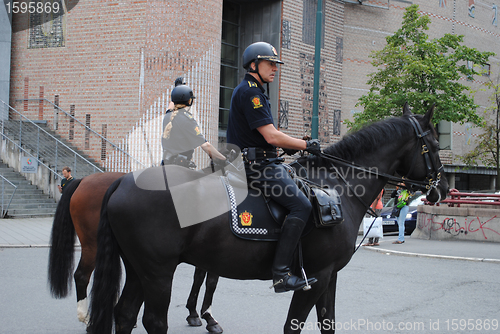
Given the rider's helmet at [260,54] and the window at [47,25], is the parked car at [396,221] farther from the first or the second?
the window at [47,25]

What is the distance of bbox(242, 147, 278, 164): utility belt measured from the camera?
381 centimetres

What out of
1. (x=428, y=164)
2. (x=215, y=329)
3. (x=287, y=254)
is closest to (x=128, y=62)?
(x=215, y=329)

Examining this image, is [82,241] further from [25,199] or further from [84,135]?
[84,135]

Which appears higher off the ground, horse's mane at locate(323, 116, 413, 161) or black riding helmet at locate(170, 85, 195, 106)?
black riding helmet at locate(170, 85, 195, 106)

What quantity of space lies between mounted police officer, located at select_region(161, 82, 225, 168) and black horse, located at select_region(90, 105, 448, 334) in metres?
1.04

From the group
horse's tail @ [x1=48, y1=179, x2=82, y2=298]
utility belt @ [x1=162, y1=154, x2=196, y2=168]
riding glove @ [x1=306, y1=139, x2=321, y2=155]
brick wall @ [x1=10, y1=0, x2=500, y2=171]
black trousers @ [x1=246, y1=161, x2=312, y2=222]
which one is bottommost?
horse's tail @ [x1=48, y1=179, x2=82, y2=298]

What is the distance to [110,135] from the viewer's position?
18406mm

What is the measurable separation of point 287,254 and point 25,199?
49.8 ft

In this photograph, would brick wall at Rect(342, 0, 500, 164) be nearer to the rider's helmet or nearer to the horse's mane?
the horse's mane

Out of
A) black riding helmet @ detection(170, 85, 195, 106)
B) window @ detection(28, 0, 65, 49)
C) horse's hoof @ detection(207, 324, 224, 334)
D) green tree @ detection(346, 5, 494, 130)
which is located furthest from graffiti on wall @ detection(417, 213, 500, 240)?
window @ detection(28, 0, 65, 49)

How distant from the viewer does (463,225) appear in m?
14.1

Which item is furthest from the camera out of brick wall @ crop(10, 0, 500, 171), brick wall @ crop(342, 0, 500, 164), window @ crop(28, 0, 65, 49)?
brick wall @ crop(342, 0, 500, 164)

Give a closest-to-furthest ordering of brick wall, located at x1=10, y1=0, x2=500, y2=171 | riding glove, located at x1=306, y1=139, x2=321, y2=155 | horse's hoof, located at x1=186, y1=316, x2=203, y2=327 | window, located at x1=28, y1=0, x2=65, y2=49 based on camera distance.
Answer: riding glove, located at x1=306, y1=139, x2=321, y2=155 → horse's hoof, located at x1=186, y1=316, x2=203, y2=327 → brick wall, located at x1=10, y1=0, x2=500, y2=171 → window, located at x1=28, y1=0, x2=65, y2=49

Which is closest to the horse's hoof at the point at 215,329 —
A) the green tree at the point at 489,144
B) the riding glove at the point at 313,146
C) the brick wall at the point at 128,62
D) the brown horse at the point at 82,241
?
the brown horse at the point at 82,241
